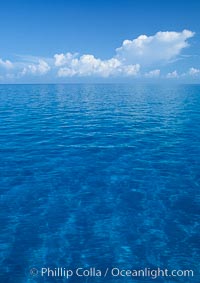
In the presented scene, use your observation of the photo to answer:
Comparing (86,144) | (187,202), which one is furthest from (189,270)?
(86,144)

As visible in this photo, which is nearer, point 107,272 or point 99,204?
point 107,272

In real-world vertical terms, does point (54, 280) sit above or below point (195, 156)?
below

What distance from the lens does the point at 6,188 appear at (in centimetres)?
2267

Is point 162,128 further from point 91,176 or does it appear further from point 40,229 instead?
point 40,229

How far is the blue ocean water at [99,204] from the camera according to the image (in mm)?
14820

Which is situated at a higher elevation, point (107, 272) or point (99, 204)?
point (99, 204)

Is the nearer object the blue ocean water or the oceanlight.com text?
the oceanlight.com text

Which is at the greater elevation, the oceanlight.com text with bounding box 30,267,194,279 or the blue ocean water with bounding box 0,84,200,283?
the blue ocean water with bounding box 0,84,200,283

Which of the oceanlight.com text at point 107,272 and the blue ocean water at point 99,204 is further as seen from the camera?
the blue ocean water at point 99,204

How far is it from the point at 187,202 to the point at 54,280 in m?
12.1

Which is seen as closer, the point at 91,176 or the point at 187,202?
the point at 187,202

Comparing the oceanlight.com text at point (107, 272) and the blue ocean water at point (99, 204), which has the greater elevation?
the blue ocean water at point (99, 204)

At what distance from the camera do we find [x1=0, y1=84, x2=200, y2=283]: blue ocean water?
1482 cm

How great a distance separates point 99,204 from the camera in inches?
802
